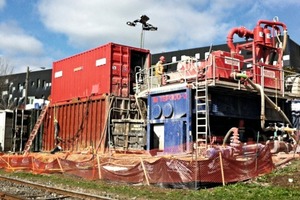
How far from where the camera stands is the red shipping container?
70.8ft

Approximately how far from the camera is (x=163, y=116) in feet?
59.6

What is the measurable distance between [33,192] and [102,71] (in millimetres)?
10035

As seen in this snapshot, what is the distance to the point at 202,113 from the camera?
16.9 metres

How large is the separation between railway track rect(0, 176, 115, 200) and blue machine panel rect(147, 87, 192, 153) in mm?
5573

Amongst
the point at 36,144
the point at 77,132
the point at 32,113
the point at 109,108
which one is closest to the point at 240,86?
the point at 109,108

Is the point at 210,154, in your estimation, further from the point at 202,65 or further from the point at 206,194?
the point at 202,65

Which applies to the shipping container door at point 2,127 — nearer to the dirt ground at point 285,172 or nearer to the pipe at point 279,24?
the pipe at point 279,24

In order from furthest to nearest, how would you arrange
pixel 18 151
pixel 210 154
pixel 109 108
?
pixel 18 151 < pixel 109 108 < pixel 210 154

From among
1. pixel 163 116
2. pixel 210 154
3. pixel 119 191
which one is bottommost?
pixel 119 191

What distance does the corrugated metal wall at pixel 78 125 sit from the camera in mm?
20984

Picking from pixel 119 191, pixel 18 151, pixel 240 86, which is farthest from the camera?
pixel 18 151

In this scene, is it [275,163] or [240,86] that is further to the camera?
[240,86]

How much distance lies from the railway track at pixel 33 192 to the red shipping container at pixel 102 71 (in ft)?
25.5

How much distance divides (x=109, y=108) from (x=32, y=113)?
10310mm
